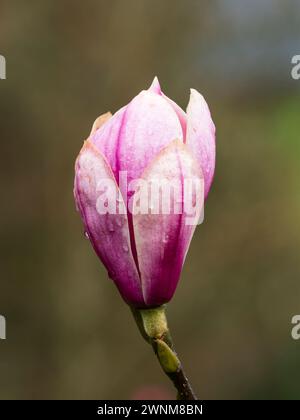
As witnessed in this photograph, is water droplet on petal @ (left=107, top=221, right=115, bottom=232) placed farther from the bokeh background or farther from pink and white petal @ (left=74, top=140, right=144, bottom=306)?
the bokeh background

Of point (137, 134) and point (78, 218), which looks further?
point (78, 218)

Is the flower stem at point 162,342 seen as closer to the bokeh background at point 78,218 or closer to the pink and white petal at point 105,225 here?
the pink and white petal at point 105,225

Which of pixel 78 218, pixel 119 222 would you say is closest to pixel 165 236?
pixel 119 222

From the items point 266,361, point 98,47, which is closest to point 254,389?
point 266,361

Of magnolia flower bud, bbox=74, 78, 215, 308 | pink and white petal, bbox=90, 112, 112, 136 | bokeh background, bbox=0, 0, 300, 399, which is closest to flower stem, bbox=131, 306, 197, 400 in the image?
magnolia flower bud, bbox=74, 78, 215, 308

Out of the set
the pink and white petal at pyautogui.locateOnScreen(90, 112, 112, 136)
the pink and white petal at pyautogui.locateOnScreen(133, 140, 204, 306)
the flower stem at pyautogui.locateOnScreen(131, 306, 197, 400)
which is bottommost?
the flower stem at pyautogui.locateOnScreen(131, 306, 197, 400)

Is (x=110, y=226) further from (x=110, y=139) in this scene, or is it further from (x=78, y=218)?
(x=78, y=218)
